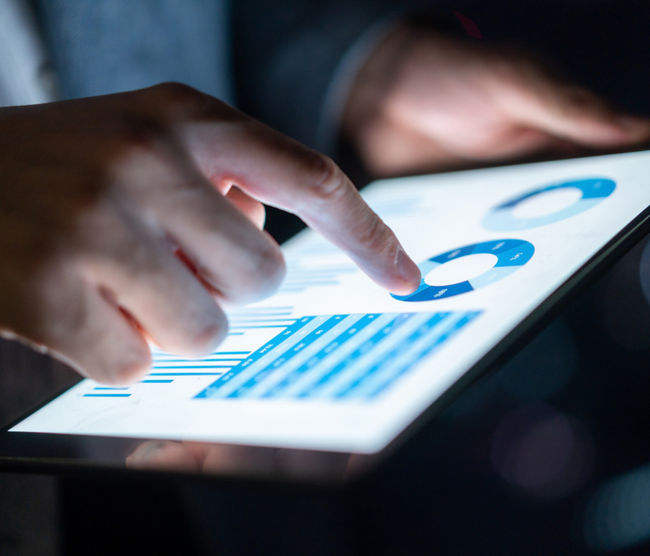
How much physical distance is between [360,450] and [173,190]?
0.13 meters

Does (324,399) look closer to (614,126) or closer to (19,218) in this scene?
(19,218)

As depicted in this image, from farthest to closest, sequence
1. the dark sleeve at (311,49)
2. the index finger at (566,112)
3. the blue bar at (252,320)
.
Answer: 1. the dark sleeve at (311,49)
2. the index finger at (566,112)
3. the blue bar at (252,320)

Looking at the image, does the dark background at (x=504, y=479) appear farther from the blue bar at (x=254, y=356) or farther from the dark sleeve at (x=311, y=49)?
the dark sleeve at (x=311, y=49)

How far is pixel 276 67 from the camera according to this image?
34.4 inches

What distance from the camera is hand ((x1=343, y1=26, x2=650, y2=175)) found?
0.55 meters

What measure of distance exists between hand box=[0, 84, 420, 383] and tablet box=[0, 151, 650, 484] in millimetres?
34

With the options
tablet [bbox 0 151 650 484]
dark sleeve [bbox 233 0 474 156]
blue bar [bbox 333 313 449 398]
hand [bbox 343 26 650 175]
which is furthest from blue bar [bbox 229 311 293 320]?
dark sleeve [bbox 233 0 474 156]

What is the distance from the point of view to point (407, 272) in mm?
312

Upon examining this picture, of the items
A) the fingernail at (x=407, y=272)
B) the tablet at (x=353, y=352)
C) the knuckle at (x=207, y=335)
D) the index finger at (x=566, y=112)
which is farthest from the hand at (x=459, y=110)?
the knuckle at (x=207, y=335)

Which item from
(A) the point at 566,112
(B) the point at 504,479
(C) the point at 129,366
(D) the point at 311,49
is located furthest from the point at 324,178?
(D) the point at 311,49

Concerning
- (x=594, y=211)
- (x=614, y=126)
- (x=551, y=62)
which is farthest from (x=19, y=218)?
(x=551, y=62)

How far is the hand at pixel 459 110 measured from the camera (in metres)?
0.55

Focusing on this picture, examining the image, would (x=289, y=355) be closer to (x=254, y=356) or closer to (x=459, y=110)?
(x=254, y=356)

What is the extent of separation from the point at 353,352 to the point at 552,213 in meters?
0.19
